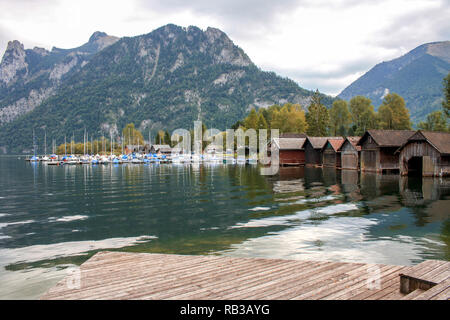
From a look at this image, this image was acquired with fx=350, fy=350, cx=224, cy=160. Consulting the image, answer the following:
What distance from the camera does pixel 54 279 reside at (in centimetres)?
1195

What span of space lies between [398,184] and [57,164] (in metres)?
110

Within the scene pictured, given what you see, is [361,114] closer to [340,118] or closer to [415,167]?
[340,118]

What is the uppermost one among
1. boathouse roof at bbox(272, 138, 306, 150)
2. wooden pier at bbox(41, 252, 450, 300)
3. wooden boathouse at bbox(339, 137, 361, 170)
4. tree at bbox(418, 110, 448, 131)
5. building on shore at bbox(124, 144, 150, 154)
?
tree at bbox(418, 110, 448, 131)

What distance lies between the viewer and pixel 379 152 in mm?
54625

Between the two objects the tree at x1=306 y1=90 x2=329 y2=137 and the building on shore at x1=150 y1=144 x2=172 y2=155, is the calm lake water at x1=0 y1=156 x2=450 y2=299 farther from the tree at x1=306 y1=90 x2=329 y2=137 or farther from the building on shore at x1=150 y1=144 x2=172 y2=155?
the building on shore at x1=150 y1=144 x2=172 y2=155

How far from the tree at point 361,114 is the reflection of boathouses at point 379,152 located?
43480 mm

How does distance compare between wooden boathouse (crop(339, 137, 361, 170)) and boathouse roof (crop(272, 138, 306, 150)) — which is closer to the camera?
wooden boathouse (crop(339, 137, 361, 170))

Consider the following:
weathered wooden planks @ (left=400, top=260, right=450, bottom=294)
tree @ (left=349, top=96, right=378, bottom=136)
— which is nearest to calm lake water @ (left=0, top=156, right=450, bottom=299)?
weathered wooden planks @ (left=400, top=260, right=450, bottom=294)

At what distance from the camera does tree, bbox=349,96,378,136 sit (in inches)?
4567

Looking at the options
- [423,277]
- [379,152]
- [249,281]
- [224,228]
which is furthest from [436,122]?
[249,281]

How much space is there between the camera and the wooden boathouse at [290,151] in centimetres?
8131

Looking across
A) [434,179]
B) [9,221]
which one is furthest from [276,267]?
[434,179]

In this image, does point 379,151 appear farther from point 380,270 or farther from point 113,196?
point 380,270

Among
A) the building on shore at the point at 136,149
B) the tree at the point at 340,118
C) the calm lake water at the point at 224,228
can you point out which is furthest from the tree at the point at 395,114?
the building on shore at the point at 136,149
